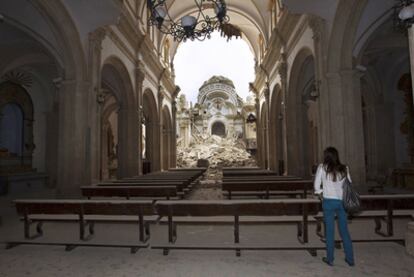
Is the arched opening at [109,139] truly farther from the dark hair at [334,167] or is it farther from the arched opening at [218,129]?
the arched opening at [218,129]

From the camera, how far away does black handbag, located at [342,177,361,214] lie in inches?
136

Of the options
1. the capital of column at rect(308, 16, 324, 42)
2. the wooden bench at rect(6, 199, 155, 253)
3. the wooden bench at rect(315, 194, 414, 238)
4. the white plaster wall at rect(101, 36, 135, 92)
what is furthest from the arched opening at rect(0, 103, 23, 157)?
the wooden bench at rect(315, 194, 414, 238)

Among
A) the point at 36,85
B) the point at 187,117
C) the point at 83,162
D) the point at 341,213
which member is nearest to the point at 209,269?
the point at 341,213

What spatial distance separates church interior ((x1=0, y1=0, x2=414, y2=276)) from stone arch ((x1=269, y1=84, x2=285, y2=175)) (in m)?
0.09

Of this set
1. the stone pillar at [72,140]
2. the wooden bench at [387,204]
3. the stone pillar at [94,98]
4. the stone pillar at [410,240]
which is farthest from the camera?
the stone pillar at [94,98]

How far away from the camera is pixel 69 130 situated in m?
8.30

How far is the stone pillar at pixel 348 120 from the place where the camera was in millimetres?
7566

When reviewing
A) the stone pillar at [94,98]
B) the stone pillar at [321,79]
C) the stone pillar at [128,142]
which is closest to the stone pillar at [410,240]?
the stone pillar at [321,79]

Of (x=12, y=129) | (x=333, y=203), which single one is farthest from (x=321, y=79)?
(x=12, y=129)

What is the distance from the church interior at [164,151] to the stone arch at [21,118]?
0.19 ft

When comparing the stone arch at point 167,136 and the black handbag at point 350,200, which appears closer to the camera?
the black handbag at point 350,200

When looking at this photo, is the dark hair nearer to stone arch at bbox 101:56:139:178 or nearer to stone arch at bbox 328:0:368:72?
stone arch at bbox 328:0:368:72

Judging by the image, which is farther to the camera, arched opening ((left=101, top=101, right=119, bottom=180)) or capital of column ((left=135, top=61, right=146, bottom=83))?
arched opening ((left=101, top=101, right=119, bottom=180))

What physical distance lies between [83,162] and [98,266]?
17.2ft
